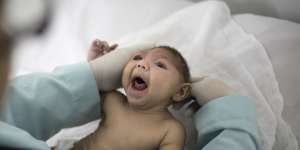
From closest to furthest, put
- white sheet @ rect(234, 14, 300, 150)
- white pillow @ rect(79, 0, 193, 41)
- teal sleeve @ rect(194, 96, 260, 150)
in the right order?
teal sleeve @ rect(194, 96, 260, 150), white sheet @ rect(234, 14, 300, 150), white pillow @ rect(79, 0, 193, 41)

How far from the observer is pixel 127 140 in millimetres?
642

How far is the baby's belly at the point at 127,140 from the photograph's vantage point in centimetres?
64

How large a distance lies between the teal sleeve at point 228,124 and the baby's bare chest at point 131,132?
6 centimetres

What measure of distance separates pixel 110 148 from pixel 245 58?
0.28m

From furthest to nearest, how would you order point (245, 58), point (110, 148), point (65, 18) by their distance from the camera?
point (65, 18)
point (245, 58)
point (110, 148)

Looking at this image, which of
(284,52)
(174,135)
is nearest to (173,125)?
(174,135)

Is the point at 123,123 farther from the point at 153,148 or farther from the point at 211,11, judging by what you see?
the point at 211,11

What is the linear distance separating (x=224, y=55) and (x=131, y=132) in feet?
0.72

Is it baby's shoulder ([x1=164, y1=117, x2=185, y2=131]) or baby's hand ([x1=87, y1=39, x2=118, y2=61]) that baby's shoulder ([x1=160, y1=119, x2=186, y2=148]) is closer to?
baby's shoulder ([x1=164, y1=117, x2=185, y2=131])

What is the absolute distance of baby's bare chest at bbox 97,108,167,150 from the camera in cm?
64

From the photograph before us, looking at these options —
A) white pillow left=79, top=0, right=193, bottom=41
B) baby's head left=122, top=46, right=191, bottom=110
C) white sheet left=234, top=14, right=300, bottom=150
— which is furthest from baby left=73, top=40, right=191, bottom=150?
white pillow left=79, top=0, right=193, bottom=41

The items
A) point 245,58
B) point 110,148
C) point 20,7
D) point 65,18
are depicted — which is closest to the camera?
point 20,7

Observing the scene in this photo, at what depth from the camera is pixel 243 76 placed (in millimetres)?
729

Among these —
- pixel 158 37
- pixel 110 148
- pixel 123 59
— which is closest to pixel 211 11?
pixel 158 37
